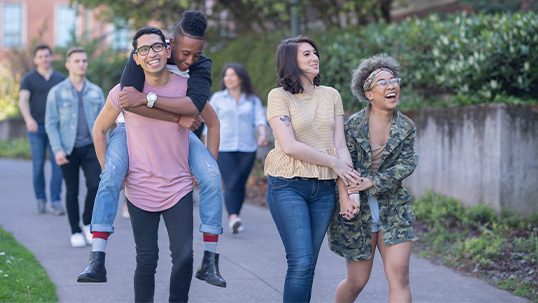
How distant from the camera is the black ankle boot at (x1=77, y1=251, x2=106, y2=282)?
2.96 m

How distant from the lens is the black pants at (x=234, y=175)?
6.73 metres

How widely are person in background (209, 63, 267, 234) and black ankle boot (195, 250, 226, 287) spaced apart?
11.0 feet

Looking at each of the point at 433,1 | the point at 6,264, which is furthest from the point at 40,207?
the point at 433,1

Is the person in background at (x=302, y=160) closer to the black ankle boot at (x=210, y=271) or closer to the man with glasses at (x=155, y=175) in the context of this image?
the black ankle boot at (x=210, y=271)

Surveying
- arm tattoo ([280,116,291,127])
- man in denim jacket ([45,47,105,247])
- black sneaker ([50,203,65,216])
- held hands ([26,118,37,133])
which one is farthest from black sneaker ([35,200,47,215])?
arm tattoo ([280,116,291,127])

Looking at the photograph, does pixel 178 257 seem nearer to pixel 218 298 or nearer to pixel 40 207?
pixel 218 298

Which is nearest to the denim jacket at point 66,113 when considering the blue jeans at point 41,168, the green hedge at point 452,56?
the blue jeans at point 41,168

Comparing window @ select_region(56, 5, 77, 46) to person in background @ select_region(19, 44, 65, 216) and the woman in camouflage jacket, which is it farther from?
the woman in camouflage jacket

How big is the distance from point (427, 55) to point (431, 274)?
12.8ft

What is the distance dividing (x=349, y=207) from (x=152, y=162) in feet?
3.97

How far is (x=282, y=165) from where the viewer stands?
346cm

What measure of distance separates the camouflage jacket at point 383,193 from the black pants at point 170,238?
95 centimetres

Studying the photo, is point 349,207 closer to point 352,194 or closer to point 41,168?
point 352,194

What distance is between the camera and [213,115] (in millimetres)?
3639
